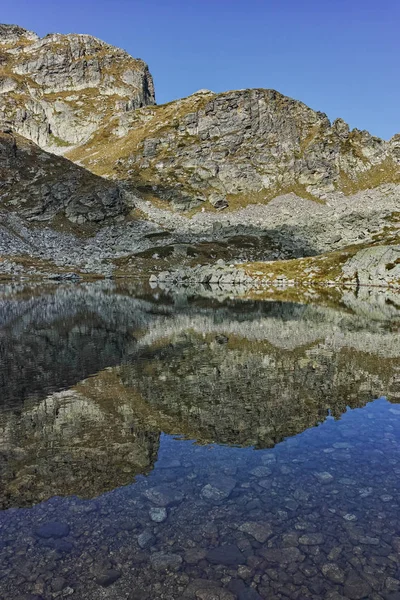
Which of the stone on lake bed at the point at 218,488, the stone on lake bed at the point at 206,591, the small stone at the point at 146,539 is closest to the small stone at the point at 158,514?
the small stone at the point at 146,539

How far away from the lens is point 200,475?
41.4 feet

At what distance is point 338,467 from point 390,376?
41.9 ft

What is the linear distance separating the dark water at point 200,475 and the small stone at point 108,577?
32 mm

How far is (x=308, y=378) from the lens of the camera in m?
22.8

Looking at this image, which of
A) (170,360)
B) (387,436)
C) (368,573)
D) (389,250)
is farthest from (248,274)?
(368,573)

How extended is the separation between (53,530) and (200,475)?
4538mm

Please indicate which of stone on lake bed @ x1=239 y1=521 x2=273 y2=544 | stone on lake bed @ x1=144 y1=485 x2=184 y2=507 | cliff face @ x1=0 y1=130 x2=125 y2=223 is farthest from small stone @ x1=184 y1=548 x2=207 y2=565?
cliff face @ x1=0 y1=130 x2=125 y2=223

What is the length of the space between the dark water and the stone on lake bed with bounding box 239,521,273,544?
4 cm

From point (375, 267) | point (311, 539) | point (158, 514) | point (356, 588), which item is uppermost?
point (375, 267)

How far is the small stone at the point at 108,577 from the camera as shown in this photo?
8.08m

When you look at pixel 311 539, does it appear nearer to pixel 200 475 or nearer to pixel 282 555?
pixel 282 555

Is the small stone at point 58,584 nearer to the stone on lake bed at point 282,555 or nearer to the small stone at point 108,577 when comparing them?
the small stone at point 108,577

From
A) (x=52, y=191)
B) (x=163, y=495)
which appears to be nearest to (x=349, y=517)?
(x=163, y=495)

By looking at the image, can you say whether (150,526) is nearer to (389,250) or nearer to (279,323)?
(279,323)
